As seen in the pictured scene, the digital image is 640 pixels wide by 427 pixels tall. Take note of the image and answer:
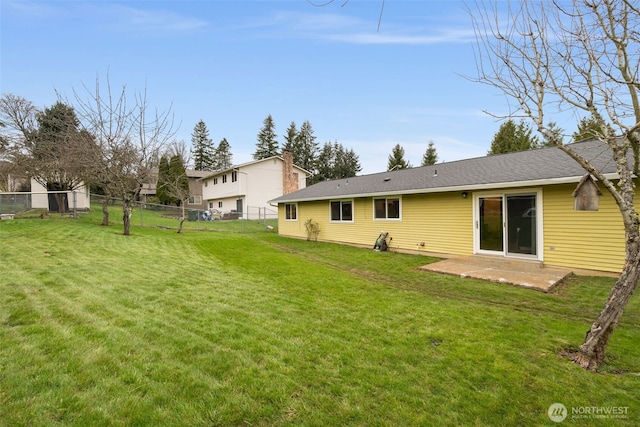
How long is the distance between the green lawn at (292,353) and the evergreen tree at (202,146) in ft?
152

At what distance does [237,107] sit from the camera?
17734mm

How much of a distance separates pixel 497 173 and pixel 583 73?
5.92 m

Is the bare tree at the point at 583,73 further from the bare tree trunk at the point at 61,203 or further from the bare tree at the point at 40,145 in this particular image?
the bare tree trunk at the point at 61,203

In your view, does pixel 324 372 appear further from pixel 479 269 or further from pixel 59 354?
pixel 479 269

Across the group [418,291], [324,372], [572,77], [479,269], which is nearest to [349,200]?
[479,269]

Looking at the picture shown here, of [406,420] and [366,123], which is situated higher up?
[366,123]

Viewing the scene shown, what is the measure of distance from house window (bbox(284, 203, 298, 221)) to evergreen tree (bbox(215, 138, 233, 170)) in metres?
37.3

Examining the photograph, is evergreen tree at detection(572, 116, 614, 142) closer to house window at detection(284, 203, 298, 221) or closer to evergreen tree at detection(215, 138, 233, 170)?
house window at detection(284, 203, 298, 221)

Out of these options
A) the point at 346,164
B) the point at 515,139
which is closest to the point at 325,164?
the point at 346,164

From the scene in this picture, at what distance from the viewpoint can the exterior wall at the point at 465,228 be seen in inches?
260

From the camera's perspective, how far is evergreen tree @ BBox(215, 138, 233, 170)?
1999 inches

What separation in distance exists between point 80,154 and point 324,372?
50.6 ft

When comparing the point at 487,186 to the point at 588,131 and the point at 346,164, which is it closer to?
the point at 588,131

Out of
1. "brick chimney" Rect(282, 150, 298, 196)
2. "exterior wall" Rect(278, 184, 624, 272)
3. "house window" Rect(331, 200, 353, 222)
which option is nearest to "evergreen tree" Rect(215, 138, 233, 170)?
"brick chimney" Rect(282, 150, 298, 196)
